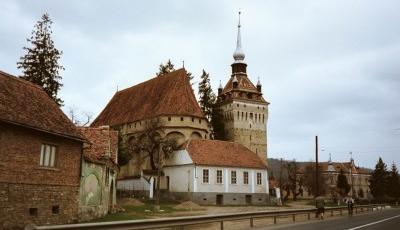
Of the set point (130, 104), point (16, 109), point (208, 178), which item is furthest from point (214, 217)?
point (130, 104)

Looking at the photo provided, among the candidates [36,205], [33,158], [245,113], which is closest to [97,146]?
[33,158]

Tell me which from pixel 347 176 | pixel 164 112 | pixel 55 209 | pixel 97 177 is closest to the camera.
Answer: pixel 55 209

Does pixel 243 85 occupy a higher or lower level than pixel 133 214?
higher

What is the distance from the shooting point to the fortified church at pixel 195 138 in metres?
47.6

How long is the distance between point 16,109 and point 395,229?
17.6m

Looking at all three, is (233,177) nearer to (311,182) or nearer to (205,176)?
(205,176)

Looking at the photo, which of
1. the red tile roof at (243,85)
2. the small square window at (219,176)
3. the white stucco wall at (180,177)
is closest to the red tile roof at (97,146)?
the white stucco wall at (180,177)

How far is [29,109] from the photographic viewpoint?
773 inches

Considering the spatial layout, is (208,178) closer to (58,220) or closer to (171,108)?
(171,108)

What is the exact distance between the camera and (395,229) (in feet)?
61.7

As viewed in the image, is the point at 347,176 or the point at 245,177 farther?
the point at 347,176

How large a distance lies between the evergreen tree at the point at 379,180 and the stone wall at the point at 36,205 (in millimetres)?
73590

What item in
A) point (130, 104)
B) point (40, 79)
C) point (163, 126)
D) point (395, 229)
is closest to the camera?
point (395, 229)

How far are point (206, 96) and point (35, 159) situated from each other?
55.8m
